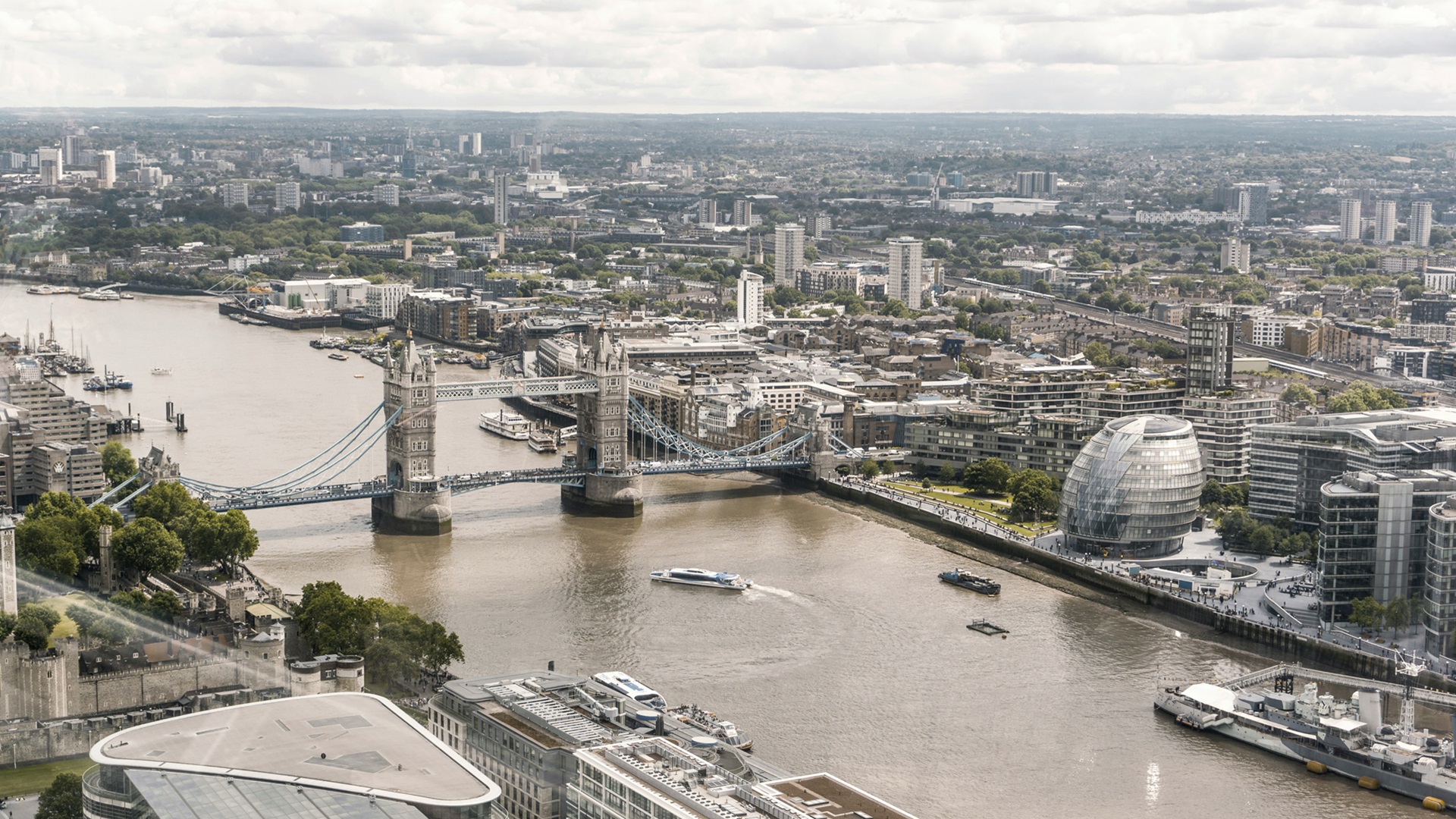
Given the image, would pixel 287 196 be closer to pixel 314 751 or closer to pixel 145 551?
pixel 145 551

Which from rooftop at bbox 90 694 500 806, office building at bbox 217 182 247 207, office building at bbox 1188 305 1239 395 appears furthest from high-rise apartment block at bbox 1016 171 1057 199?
rooftop at bbox 90 694 500 806

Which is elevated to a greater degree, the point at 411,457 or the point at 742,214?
the point at 742,214

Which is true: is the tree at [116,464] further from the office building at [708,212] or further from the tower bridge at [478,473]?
the office building at [708,212]

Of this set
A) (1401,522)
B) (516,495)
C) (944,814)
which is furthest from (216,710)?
(516,495)

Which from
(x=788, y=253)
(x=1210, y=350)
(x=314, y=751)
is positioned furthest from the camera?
(x=788, y=253)

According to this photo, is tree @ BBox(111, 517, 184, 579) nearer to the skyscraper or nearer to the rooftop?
the rooftop

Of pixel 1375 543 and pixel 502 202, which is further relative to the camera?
pixel 502 202

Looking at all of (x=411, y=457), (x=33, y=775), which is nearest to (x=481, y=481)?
(x=411, y=457)

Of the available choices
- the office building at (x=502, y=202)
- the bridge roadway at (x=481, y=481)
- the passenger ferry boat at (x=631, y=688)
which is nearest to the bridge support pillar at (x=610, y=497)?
the bridge roadway at (x=481, y=481)
